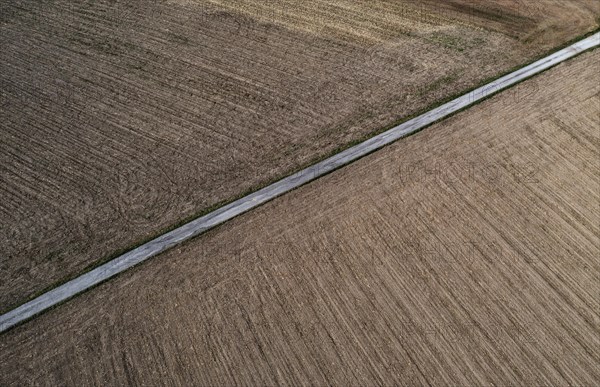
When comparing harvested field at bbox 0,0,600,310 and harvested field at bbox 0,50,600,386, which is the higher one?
harvested field at bbox 0,0,600,310

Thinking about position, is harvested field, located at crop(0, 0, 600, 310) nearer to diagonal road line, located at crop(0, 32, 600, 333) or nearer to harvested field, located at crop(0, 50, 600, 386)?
diagonal road line, located at crop(0, 32, 600, 333)

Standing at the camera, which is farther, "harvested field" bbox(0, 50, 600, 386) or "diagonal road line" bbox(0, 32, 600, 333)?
"diagonal road line" bbox(0, 32, 600, 333)

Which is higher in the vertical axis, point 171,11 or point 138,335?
point 171,11

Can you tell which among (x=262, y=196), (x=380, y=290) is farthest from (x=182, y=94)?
(x=380, y=290)

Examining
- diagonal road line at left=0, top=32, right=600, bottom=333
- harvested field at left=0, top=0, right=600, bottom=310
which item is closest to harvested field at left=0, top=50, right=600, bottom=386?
diagonal road line at left=0, top=32, right=600, bottom=333

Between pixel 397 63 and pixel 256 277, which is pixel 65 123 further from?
pixel 397 63

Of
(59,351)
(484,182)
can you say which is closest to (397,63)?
(484,182)
